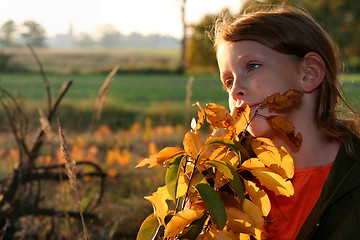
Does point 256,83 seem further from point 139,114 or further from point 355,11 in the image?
point 355,11

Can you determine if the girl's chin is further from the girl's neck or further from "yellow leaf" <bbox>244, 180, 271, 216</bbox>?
"yellow leaf" <bbox>244, 180, 271, 216</bbox>

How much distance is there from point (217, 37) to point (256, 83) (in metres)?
0.30

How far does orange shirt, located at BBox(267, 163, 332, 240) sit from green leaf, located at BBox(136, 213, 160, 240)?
20.3 inches

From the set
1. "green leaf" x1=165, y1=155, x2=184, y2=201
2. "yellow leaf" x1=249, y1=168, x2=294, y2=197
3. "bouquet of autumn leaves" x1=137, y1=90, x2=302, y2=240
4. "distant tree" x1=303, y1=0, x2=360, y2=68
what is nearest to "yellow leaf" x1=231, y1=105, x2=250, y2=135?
"bouquet of autumn leaves" x1=137, y1=90, x2=302, y2=240

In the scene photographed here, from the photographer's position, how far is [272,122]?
1.02 meters

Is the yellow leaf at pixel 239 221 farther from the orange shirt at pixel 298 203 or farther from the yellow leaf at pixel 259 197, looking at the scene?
the orange shirt at pixel 298 203

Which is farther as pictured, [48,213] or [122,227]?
[122,227]

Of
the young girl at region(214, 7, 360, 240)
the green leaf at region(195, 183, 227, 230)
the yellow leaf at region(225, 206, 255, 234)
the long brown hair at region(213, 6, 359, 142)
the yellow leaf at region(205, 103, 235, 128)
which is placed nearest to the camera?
the green leaf at region(195, 183, 227, 230)

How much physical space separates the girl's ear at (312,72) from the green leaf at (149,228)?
2.29 feet

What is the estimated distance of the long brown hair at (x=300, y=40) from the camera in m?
1.29

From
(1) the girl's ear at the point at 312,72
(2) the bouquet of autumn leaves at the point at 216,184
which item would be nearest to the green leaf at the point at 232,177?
(2) the bouquet of autumn leaves at the point at 216,184

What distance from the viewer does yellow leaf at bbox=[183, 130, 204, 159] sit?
2.81 ft

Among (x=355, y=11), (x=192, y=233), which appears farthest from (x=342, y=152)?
(x=355, y=11)

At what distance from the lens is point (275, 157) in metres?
0.95
